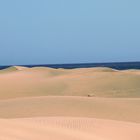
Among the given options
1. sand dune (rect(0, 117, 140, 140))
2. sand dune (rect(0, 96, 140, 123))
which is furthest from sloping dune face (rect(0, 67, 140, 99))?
sand dune (rect(0, 117, 140, 140))

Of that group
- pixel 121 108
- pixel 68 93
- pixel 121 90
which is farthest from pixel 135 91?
pixel 121 108

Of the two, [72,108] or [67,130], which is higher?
[67,130]

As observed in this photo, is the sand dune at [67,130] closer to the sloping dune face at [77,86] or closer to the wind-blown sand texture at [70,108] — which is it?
the wind-blown sand texture at [70,108]

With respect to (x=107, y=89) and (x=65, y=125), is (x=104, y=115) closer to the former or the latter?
(x=65, y=125)

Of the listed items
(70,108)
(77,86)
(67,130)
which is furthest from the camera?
(77,86)

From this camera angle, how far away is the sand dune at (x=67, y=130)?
7348 mm

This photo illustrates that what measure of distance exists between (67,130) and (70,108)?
18.1ft

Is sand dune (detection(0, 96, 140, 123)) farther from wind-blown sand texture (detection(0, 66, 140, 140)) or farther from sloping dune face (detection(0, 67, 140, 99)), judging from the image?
sloping dune face (detection(0, 67, 140, 99))

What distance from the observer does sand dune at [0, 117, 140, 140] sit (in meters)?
7.35

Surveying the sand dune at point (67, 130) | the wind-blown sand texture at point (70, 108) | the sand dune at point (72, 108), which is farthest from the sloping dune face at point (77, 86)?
the sand dune at point (67, 130)

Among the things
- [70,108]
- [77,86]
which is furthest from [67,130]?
[77,86]

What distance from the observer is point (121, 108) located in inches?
572

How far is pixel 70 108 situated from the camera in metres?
14.1

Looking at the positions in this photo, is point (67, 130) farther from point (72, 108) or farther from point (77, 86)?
point (77, 86)
